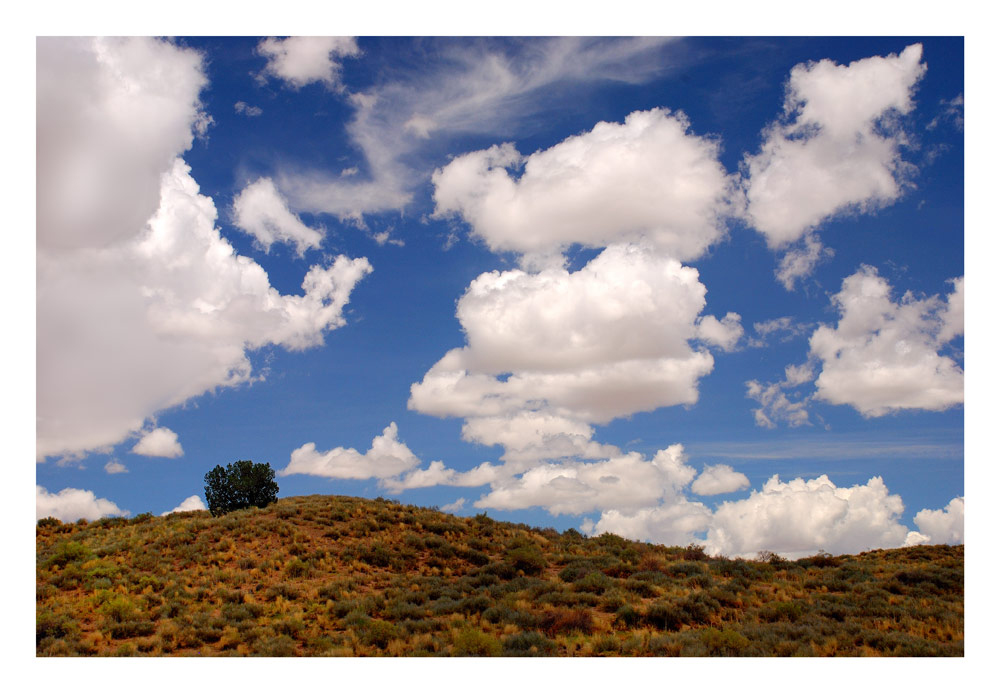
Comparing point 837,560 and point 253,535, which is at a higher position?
point 253,535

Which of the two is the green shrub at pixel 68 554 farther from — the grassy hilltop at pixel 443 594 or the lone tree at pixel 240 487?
the lone tree at pixel 240 487

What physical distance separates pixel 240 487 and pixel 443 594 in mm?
34237

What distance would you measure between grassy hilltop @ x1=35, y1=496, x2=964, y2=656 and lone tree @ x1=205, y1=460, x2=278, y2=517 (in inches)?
442

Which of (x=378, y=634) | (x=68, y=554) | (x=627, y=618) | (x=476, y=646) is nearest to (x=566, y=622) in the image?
(x=627, y=618)

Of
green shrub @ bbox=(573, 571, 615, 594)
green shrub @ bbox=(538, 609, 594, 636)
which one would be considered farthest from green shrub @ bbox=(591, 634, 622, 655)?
green shrub @ bbox=(573, 571, 615, 594)

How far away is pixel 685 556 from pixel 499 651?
867 inches

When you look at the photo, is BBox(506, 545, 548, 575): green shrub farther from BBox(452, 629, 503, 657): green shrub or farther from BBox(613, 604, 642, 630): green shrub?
BBox(452, 629, 503, 657): green shrub

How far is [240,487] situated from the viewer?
169 ft

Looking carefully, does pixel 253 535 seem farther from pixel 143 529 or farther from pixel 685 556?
pixel 685 556

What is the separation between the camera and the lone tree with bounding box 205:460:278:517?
168ft

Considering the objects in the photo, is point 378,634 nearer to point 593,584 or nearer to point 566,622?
point 566,622

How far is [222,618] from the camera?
2042 cm

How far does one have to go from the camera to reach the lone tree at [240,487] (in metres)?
51.2

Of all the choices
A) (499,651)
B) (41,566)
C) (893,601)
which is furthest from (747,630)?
(41,566)
